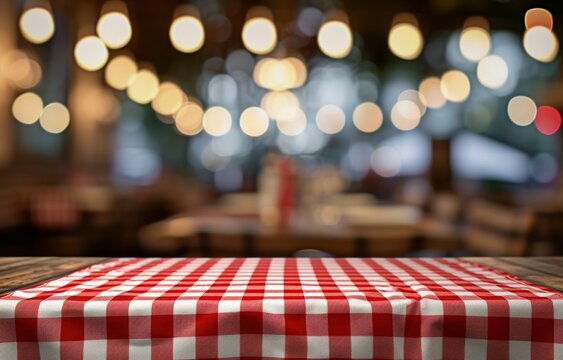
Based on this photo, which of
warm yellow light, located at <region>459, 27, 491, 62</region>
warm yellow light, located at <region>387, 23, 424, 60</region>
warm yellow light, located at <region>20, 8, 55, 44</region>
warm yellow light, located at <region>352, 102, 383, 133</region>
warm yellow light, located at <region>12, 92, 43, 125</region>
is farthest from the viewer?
warm yellow light, located at <region>352, 102, 383, 133</region>

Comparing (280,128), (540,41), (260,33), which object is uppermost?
(260,33)

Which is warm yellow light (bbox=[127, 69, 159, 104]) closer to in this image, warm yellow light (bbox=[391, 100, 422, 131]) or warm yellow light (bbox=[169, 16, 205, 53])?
warm yellow light (bbox=[169, 16, 205, 53])

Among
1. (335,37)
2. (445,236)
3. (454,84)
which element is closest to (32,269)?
(445,236)

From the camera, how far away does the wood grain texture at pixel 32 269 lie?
1.15 meters

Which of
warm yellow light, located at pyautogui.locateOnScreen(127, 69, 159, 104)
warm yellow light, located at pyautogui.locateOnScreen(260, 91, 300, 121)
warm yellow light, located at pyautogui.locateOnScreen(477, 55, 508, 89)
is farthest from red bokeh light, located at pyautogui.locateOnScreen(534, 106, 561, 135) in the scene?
warm yellow light, located at pyautogui.locateOnScreen(127, 69, 159, 104)

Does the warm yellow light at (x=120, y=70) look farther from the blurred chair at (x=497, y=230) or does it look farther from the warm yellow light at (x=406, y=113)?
the warm yellow light at (x=406, y=113)

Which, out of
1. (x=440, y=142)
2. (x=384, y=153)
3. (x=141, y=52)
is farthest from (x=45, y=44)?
(x=384, y=153)

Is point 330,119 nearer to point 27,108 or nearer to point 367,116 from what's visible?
point 367,116

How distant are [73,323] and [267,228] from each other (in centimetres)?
→ 190

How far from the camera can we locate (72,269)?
1.32 m

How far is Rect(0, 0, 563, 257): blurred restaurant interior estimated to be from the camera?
3174 mm

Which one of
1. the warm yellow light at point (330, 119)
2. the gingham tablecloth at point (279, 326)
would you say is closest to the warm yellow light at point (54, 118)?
the warm yellow light at point (330, 119)

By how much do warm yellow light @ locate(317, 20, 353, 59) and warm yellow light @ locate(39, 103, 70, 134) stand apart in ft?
15.2

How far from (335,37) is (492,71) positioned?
2.62 m
